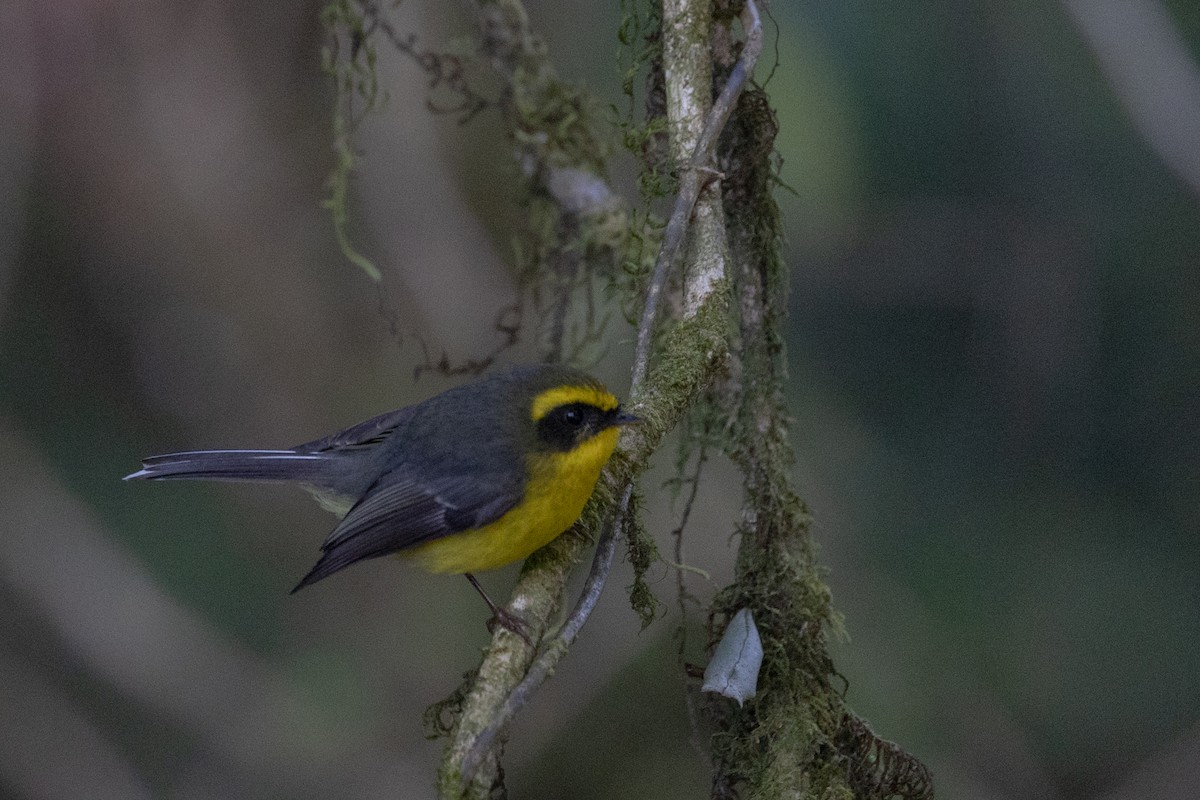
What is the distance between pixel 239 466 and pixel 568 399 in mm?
1391

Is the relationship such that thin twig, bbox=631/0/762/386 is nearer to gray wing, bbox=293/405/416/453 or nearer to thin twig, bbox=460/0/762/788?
thin twig, bbox=460/0/762/788

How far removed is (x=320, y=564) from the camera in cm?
364

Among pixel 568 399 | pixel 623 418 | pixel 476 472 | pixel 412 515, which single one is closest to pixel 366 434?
pixel 412 515

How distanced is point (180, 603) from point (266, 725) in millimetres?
793

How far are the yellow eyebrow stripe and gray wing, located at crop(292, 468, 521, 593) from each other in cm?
28

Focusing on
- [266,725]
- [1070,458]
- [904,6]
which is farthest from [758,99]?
[266,725]

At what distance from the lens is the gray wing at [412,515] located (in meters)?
3.59

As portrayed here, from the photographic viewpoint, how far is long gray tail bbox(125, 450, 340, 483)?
410 centimetres

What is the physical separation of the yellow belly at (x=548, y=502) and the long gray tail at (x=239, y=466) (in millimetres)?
923

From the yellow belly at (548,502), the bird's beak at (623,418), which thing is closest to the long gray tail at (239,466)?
the yellow belly at (548,502)

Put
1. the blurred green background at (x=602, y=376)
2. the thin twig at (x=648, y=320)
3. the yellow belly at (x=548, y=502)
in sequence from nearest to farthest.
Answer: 1. the thin twig at (x=648, y=320)
2. the yellow belly at (x=548, y=502)
3. the blurred green background at (x=602, y=376)

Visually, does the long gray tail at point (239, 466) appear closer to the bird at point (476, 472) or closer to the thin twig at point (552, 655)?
the bird at point (476, 472)

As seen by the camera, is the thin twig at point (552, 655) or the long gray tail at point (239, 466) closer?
the thin twig at point (552, 655)

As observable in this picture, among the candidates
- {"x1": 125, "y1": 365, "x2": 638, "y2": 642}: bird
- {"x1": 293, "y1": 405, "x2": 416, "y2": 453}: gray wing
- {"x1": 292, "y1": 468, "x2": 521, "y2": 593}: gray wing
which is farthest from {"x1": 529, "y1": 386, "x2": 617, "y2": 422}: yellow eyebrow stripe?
{"x1": 293, "y1": 405, "x2": 416, "y2": 453}: gray wing
